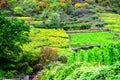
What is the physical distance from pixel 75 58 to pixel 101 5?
259ft

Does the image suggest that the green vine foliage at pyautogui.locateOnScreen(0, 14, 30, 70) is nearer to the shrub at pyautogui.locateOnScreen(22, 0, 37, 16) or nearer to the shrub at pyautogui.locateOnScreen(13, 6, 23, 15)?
the shrub at pyautogui.locateOnScreen(13, 6, 23, 15)

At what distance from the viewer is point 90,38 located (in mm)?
80438

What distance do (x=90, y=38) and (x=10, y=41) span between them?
28.6 m

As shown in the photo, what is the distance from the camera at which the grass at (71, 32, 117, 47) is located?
246 feet

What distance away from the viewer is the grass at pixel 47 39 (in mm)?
70375

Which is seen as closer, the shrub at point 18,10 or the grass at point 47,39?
the grass at point 47,39

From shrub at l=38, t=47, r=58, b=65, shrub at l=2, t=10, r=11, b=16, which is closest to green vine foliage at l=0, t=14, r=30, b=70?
shrub at l=38, t=47, r=58, b=65

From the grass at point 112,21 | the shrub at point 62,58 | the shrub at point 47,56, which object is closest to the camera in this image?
the shrub at point 47,56

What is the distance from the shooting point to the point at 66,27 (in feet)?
301

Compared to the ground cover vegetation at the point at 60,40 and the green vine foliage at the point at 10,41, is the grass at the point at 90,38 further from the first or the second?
the green vine foliage at the point at 10,41

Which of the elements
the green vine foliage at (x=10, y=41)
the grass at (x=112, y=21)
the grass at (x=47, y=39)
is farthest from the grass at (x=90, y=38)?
the green vine foliage at (x=10, y=41)

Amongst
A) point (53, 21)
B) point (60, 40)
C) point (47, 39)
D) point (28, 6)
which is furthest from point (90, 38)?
point (28, 6)

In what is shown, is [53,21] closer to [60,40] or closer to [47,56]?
[60,40]

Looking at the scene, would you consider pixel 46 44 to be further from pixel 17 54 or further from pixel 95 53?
pixel 95 53
